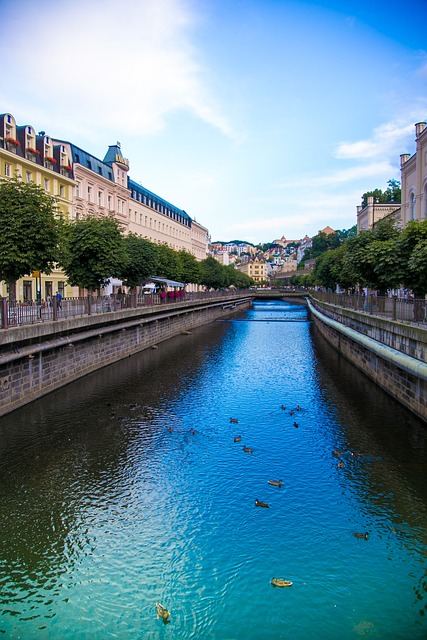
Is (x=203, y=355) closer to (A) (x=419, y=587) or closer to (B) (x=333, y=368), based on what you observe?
(B) (x=333, y=368)

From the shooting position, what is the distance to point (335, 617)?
8320 millimetres

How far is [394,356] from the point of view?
735 inches

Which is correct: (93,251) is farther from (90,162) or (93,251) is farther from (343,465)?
(90,162)

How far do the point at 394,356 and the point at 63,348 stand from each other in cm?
1449

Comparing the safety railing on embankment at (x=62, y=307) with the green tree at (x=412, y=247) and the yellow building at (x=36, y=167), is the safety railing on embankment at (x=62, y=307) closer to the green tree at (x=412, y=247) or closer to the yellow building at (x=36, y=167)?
the yellow building at (x=36, y=167)

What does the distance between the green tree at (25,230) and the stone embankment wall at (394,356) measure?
15.1 m

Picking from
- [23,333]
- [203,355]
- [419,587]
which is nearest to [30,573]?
[419,587]

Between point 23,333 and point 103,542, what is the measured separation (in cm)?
945

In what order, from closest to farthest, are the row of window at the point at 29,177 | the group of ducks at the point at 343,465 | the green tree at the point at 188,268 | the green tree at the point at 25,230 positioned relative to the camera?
the group of ducks at the point at 343,465, the green tree at the point at 25,230, the row of window at the point at 29,177, the green tree at the point at 188,268

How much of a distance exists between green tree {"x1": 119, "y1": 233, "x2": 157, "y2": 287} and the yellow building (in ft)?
19.5

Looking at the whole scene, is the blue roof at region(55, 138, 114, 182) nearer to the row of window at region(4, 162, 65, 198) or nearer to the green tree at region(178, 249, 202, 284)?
the row of window at region(4, 162, 65, 198)

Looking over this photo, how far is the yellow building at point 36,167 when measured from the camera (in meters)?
39.3

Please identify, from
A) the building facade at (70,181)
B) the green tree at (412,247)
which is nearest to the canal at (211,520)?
the green tree at (412,247)

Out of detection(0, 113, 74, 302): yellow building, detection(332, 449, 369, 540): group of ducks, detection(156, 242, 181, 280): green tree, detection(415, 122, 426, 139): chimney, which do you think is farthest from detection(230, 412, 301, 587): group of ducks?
detection(156, 242, 181, 280): green tree
